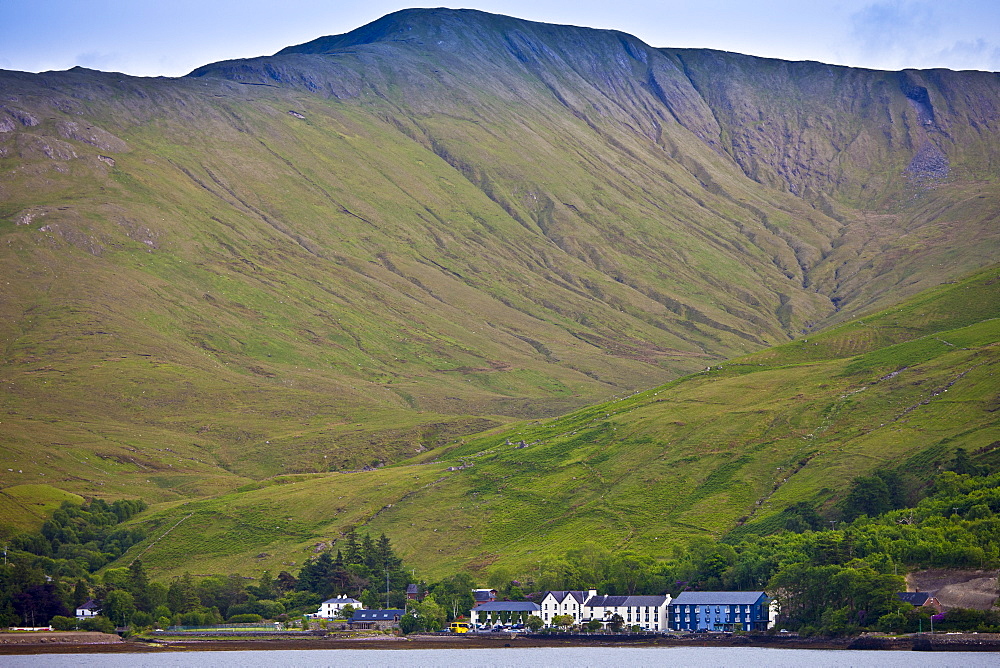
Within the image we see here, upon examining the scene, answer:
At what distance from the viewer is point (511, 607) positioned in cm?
17650

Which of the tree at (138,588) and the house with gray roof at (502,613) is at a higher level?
the tree at (138,588)

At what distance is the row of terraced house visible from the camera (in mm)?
158000

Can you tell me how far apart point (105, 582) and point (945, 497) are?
122 metres

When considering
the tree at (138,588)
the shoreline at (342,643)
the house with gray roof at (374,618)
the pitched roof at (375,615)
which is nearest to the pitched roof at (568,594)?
the shoreline at (342,643)

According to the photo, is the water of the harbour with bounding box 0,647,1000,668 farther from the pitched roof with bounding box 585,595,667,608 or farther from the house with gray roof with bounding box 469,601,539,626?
the house with gray roof with bounding box 469,601,539,626

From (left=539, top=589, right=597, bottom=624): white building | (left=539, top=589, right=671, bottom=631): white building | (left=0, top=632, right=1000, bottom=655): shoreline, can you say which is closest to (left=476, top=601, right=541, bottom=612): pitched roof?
(left=539, top=589, right=671, bottom=631): white building

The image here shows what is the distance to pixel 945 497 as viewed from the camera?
17662cm

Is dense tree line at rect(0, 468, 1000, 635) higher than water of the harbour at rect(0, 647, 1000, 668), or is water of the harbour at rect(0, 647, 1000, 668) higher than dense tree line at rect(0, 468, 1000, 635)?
dense tree line at rect(0, 468, 1000, 635)

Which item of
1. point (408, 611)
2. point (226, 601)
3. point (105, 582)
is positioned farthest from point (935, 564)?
point (105, 582)

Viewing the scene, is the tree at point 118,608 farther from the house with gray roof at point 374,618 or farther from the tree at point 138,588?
the house with gray roof at point 374,618

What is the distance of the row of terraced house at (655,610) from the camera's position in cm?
15800

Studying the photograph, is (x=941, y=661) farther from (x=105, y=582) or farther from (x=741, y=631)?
(x=105, y=582)

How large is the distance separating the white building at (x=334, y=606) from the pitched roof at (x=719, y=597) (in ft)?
159

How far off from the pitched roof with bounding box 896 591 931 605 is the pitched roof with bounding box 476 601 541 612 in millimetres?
51419
